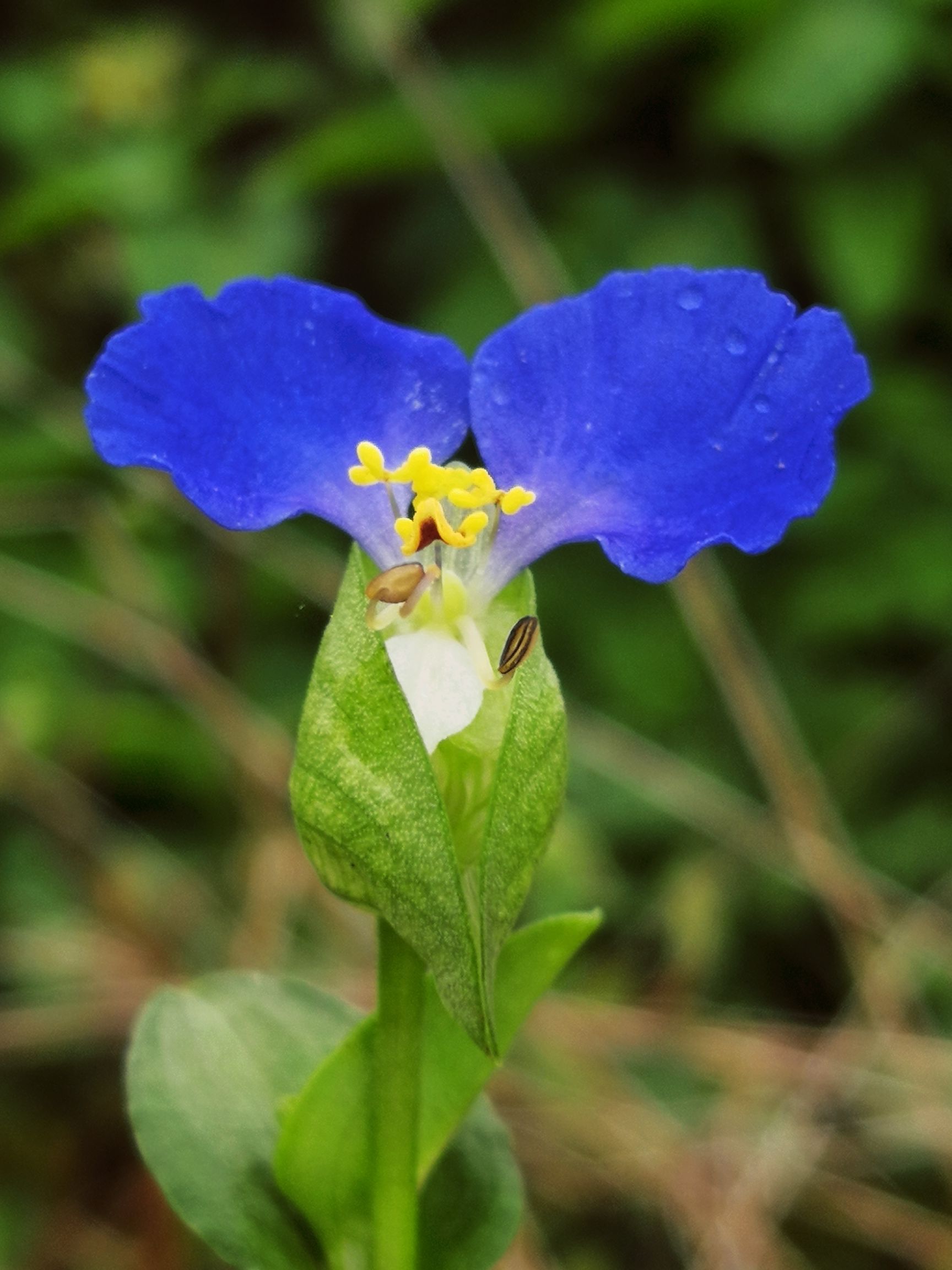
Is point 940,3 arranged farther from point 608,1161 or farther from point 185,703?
point 608,1161

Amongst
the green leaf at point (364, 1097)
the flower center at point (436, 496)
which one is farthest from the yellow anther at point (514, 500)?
the green leaf at point (364, 1097)

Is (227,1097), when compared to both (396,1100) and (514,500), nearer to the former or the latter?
(396,1100)

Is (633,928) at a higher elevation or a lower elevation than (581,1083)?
higher

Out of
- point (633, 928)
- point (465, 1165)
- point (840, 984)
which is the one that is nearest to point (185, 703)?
point (633, 928)

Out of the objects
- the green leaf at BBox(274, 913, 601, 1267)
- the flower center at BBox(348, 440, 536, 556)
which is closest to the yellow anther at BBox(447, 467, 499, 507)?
the flower center at BBox(348, 440, 536, 556)

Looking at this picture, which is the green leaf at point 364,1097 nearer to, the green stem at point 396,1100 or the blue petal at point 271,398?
the green stem at point 396,1100

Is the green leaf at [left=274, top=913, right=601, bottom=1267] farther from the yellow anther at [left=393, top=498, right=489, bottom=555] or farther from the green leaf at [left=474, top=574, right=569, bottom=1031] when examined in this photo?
the yellow anther at [left=393, top=498, right=489, bottom=555]
